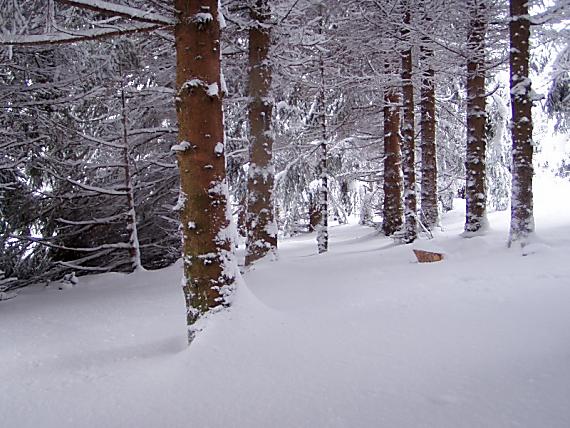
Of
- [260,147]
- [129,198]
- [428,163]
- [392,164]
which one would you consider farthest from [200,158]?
[392,164]

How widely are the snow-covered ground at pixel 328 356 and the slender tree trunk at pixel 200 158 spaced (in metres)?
0.39

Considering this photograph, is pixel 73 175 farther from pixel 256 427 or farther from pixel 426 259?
pixel 256 427

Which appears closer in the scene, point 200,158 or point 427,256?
point 200,158

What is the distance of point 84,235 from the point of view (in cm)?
980

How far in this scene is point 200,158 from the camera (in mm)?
3994

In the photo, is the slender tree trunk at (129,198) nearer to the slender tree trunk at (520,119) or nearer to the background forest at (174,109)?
the background forest at (174,109)

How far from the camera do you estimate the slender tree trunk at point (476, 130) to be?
8484 mm

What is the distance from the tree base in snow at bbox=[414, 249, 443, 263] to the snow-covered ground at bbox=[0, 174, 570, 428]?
42cm

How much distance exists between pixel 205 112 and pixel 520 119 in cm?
550

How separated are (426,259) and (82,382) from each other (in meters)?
5.20

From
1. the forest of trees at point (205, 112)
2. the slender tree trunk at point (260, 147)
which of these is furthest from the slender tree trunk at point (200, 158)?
the slender tree trunk at point (260, 147)

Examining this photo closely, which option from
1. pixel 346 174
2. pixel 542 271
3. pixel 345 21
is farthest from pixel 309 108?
pixel 542 271

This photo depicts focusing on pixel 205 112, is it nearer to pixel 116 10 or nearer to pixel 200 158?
pixel 200 158

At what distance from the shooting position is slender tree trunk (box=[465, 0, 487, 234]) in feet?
27.8
